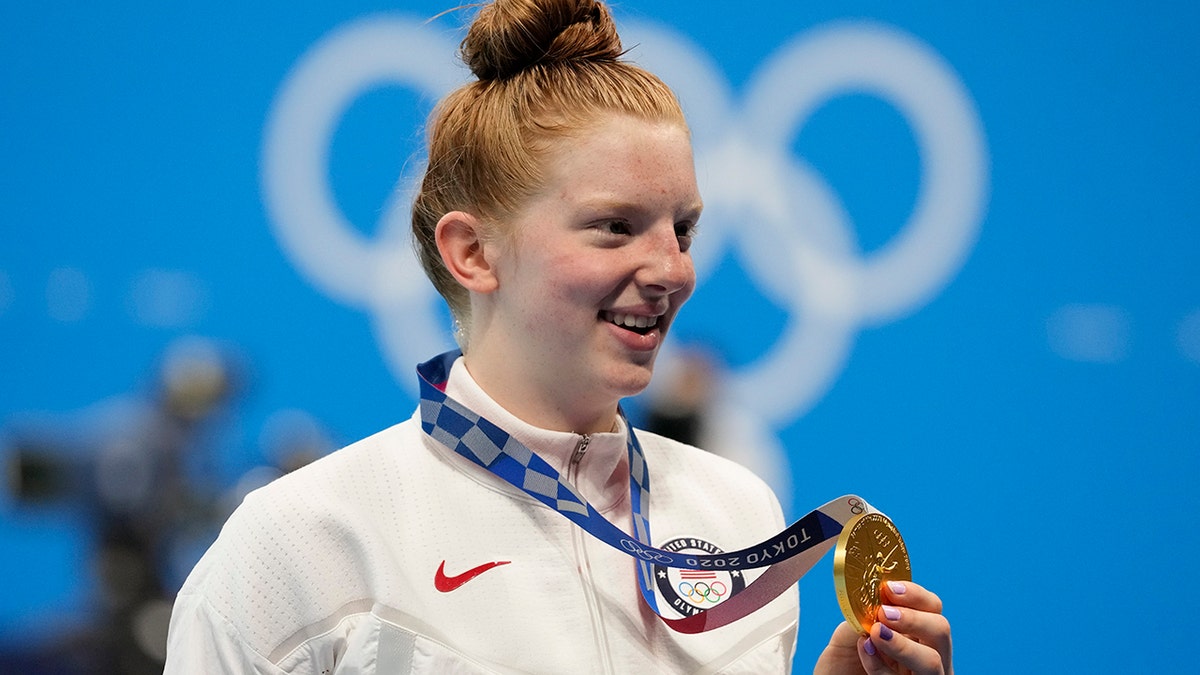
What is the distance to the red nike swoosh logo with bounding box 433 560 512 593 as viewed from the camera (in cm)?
135

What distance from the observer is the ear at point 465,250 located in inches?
59.2

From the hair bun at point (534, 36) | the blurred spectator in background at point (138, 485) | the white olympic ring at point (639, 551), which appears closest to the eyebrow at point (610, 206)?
the hair bun at point (534, 36)

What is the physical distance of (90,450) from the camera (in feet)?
10.5

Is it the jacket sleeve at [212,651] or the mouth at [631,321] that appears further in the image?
the mouth at [631,321]

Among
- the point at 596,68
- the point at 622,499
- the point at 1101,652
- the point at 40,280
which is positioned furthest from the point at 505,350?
the point at 1101,652

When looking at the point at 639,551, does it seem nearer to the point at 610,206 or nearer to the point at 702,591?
the point at 702,591

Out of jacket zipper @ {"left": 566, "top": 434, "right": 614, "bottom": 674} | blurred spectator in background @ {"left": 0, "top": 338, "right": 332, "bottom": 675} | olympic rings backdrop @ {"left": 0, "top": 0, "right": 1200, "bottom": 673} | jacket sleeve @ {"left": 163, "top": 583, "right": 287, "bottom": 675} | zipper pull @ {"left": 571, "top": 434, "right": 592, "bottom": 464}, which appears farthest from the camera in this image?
olympic rings backdrop @ {"left": 0, "top": 0, "right": 1200, "bottom": 673}

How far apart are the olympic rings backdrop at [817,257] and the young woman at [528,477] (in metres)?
1.94

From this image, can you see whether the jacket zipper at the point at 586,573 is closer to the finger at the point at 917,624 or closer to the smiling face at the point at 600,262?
the smiling face at the point at 600,262

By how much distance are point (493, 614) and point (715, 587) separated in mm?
324

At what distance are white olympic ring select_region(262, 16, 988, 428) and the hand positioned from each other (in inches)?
85.4

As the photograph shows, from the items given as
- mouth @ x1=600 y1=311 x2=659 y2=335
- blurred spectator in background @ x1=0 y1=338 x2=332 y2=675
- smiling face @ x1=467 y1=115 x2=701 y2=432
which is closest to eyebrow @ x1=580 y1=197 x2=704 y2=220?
smiling face @ x1=467 y1=115 x2=701 y2=432

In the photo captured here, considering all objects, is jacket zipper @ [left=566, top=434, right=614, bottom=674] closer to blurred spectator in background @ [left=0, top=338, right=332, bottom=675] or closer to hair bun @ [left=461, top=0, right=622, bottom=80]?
hair bun @ [left=461, top=0, right=622, bottom=80]

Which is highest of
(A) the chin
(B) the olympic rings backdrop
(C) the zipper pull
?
(B) the olympic rings backdrop
